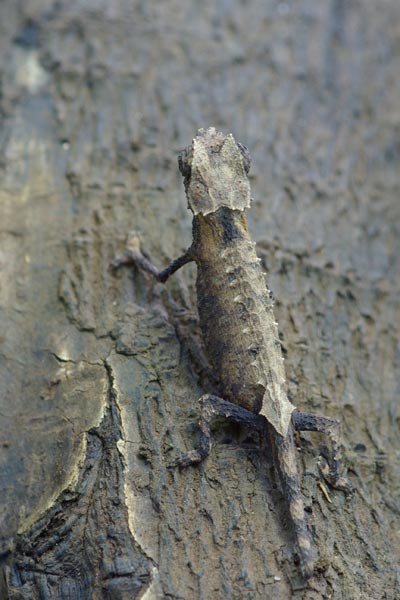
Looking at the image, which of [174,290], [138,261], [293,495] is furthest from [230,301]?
[293,495]

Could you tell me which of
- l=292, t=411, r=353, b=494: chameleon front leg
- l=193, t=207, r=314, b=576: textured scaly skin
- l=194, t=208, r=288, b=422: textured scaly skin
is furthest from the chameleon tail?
l=194, t=208, r=288, b=422: textured scaly skin

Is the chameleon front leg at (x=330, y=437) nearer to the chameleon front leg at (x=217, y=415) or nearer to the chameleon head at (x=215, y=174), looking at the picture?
the chameleon front leg at (x=217, y=415)

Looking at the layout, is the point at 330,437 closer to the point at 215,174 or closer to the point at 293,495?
the point at 293,495

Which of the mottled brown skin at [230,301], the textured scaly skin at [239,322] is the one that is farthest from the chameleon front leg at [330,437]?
the mottled brown skin at [230,301]

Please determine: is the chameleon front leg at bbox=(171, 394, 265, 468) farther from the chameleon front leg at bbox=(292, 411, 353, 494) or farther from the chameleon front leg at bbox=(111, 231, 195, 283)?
the chameleon front leg at bbox=(111, 231, 195, 283)

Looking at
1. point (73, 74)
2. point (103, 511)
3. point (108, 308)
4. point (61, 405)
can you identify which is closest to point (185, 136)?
point (73, 74)

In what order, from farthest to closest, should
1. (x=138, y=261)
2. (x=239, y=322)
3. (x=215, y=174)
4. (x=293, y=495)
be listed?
(x=138, y=261), (x=215, y=174), (x=239, y=322), (x=293, y=495)
